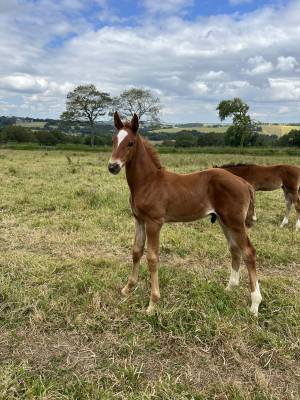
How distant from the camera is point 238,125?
160 ft

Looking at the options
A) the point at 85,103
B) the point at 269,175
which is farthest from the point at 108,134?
the point at 269,175

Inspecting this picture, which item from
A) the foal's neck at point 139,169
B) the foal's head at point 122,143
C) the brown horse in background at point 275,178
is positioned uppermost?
the foal's head at point 122,143

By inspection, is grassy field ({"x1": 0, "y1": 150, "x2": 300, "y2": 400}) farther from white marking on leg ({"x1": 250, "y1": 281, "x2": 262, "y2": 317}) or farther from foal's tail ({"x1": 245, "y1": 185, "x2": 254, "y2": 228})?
foal's tail ({"x1": 245, "y1": 185, "x2": 254, "y2": 228})

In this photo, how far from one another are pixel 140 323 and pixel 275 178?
21.6 ft

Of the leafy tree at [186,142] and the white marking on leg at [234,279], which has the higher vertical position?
the leafy tree at [186,142]

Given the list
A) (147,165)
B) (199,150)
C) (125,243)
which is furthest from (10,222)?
(199,150)

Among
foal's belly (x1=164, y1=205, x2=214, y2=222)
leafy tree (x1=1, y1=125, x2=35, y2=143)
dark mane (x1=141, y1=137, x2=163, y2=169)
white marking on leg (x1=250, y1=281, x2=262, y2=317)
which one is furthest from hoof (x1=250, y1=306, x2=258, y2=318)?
leafy tree (x1=1, y1=125, x2=35, y2=143)

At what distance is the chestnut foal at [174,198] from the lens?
4637 mm

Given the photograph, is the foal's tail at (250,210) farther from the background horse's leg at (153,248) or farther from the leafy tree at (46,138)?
the leafy tree at (46,138)

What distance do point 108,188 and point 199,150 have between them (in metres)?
27.3

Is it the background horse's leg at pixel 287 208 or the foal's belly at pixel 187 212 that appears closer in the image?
the foal's belly at pixel 187 212

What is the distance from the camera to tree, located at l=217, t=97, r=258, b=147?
48.6m

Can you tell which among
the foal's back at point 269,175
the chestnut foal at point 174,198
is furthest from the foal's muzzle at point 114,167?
the foal's back at point 269,175

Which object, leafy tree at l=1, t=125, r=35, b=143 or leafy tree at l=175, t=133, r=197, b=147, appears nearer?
leafy tree at l=175, t=133, r=197, b=147
